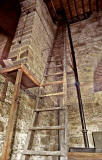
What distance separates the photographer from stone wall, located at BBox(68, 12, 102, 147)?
111 inches

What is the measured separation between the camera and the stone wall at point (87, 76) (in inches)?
111

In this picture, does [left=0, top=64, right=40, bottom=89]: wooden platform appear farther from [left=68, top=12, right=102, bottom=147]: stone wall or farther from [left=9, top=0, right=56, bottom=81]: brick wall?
[left=68, top=12, right=102, bottom=147]: stone wall

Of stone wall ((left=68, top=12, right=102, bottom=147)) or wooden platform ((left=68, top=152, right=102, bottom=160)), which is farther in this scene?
stone wall ((left=68, top=12, right=102, bottom=147))

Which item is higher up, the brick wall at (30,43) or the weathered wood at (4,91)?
the brick wall at (30,43)

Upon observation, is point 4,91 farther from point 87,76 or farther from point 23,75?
point 87,76

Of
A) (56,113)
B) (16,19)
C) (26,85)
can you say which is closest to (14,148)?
(26,85)

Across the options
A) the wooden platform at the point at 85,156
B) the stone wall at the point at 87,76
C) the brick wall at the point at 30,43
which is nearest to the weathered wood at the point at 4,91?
the brick wall at the point at 30,43

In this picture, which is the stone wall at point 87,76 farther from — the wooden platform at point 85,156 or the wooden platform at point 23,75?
the wooden platform at point 23,75

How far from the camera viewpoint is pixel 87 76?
11.2 feet

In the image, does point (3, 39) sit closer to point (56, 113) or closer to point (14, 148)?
point (56, 113)

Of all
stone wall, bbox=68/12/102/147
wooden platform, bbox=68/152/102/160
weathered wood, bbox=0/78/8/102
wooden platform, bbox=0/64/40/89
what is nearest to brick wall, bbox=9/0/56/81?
wooden platform, bbox=0/64/40/89

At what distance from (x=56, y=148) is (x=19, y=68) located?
2.00 meters

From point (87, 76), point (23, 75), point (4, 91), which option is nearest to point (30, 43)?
point (23, 75)

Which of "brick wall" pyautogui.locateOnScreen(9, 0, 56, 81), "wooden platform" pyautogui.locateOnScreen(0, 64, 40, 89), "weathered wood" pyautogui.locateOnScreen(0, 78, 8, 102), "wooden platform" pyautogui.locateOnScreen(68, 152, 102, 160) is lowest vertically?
"wooden platform" pyautogui.locateOnScreen(68, 152, 102, 160)
